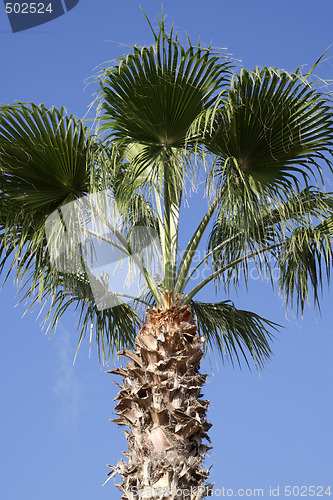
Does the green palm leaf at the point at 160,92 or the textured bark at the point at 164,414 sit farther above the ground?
the green palm leaf at the point at 160,92

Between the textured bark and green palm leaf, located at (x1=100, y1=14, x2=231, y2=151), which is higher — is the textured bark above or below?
below

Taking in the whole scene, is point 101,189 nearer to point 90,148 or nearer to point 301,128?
point 90,148

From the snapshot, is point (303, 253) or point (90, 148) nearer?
point (90, 148)

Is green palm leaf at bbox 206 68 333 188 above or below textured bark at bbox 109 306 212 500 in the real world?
above

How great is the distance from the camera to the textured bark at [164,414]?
534 centimetres

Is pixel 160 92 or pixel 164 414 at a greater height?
pixel 160 92

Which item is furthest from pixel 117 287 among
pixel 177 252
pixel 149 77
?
pixel 149 77

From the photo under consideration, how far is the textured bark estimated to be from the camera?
5344 millimetres

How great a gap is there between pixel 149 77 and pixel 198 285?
207 centimetres

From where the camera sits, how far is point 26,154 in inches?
249

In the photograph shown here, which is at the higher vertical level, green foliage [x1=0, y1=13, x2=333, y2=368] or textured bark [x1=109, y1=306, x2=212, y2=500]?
green foliage [x1=0, y1=13, x2=333, y2=368]

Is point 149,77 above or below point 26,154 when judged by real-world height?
above

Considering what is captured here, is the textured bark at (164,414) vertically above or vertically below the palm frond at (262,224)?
below

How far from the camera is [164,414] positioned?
5.51 m
